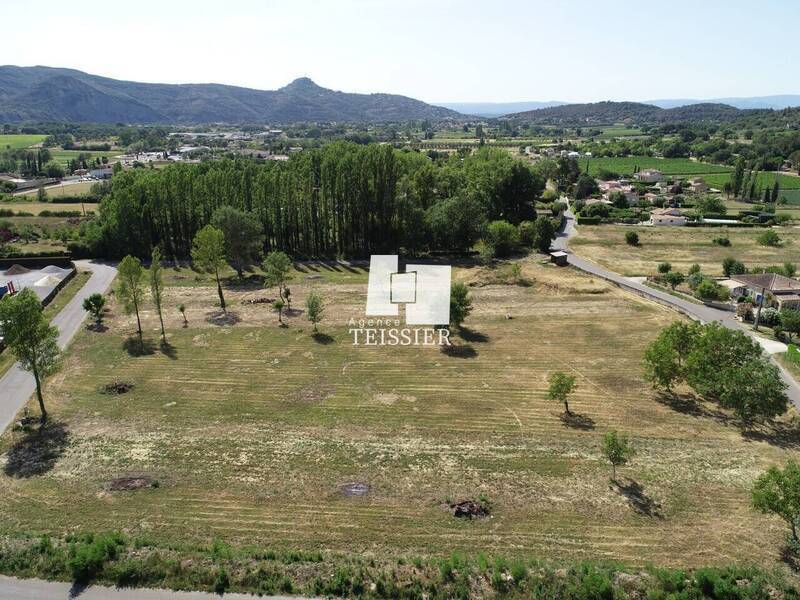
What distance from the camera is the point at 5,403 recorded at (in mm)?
28141

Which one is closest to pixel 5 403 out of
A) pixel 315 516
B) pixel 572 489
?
pixel 315 516

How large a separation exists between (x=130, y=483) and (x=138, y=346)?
16460 mm

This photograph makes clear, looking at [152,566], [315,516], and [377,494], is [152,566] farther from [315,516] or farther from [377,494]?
[377,494]

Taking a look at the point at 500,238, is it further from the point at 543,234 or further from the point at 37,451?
the point at 37,451

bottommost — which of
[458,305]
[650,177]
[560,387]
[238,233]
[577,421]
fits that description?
[577,421]

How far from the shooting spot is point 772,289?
42.0m

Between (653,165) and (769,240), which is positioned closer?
(769,240)

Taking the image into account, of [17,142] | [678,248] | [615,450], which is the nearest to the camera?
[615,450]

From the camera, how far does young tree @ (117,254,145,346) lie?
121ft

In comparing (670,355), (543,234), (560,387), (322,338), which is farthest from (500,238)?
(560,387)

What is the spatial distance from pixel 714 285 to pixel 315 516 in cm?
3993

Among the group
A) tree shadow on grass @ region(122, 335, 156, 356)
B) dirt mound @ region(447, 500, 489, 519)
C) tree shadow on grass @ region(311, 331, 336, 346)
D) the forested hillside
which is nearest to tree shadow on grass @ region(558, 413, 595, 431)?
dirt mound @ region(447, 500, 489, 519)

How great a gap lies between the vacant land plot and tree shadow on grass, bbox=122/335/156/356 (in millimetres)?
43922

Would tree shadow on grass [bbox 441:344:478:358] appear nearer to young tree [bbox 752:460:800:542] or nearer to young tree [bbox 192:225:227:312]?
young tree [bbox 752:460:800:542]
